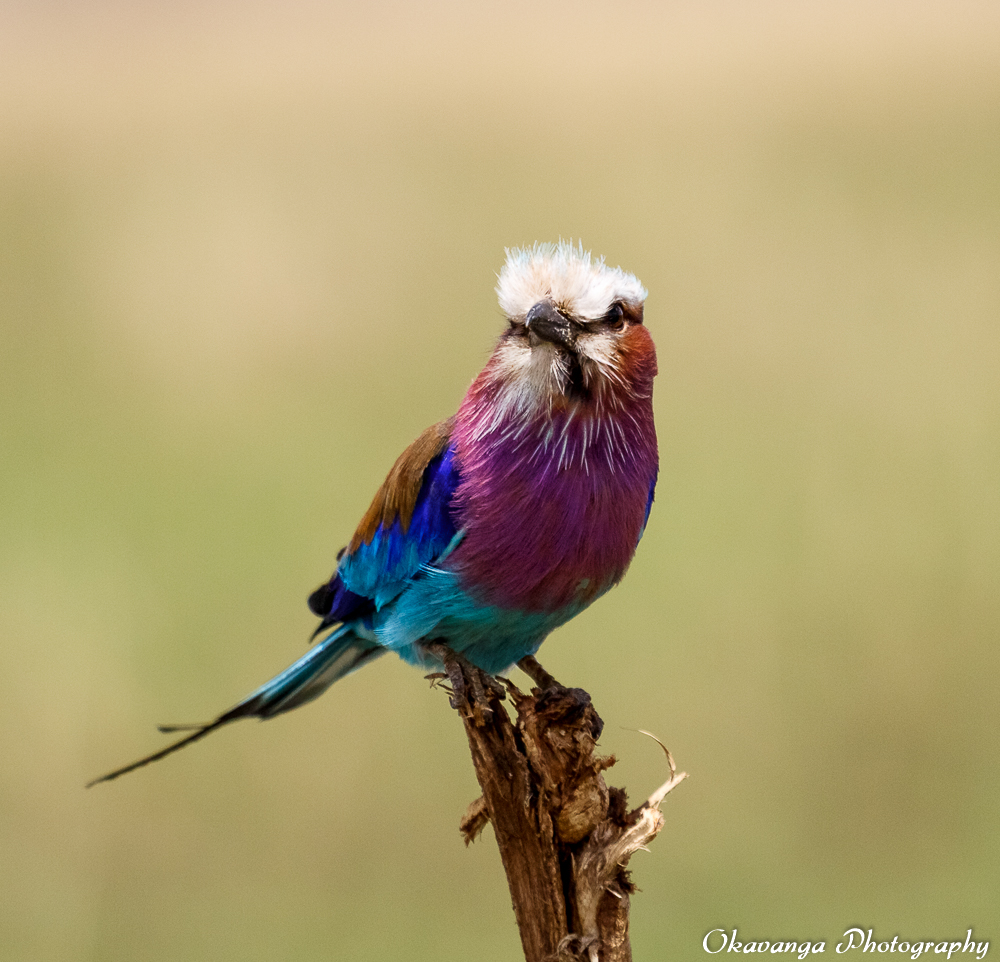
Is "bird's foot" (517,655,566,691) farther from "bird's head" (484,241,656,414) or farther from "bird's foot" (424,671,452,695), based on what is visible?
"bird's head" (484,241,656,414)

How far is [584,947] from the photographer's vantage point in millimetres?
2375

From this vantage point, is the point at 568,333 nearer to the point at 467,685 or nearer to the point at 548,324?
the point at 548,324

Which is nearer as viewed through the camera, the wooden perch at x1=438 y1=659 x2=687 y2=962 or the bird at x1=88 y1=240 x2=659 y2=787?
the wooden perch at x1=438 y1=659 x2=687 y2=962

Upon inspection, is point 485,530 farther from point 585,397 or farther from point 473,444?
point 585,397

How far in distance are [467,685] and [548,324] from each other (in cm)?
89

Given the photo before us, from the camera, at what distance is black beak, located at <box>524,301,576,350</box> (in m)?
2.53

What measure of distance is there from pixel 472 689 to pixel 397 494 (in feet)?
1.86

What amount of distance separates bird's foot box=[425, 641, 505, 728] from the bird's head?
67 cm

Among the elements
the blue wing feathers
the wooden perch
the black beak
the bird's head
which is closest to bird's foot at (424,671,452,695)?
the blue wing feathers

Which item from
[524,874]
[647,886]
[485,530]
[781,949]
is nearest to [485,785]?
[524,874]

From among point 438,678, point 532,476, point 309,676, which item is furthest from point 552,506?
point 309,676

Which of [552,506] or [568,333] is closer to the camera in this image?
[568,333]

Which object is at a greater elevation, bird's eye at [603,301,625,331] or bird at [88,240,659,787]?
bird's eye at [603,301,625,331]

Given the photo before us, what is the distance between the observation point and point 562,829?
8.07 ft
